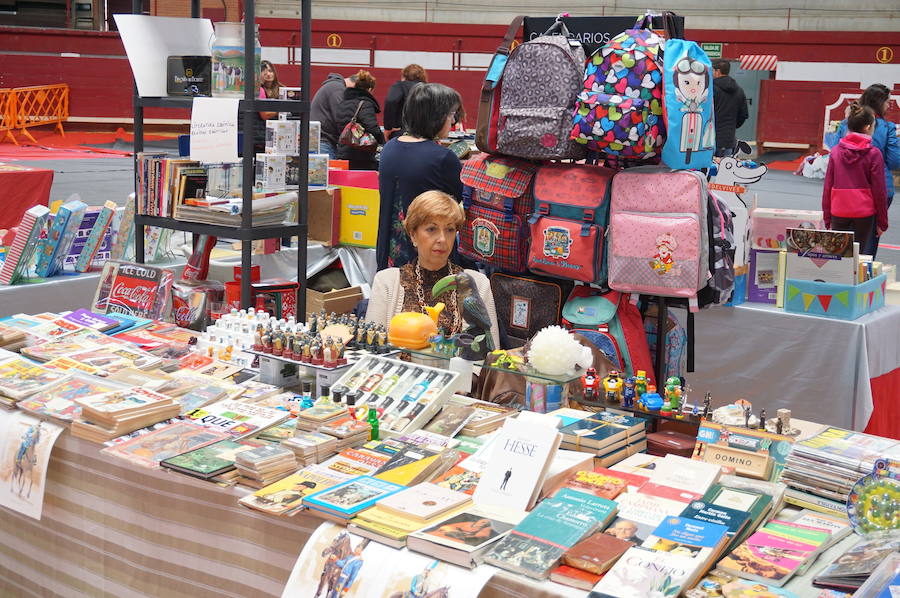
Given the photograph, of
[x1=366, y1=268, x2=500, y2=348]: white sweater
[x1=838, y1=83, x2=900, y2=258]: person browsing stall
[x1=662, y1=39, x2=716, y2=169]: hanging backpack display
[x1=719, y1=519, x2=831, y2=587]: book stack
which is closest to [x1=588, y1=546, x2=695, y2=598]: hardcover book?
[x1=719, y1=519, x2=831, y2=587]: book stack

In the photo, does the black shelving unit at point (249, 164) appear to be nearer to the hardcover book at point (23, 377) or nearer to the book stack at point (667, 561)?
the hardcover book at point (23, 377)

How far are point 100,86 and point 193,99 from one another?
48.2ft

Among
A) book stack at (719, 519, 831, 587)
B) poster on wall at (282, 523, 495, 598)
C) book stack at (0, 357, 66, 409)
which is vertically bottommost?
poster on wall at (282, 523, 495, 598)

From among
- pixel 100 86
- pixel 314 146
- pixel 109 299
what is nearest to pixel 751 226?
pixel 314 146

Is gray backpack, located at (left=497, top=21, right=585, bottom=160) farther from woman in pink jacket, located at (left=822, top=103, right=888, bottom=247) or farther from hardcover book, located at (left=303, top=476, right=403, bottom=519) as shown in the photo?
woman in pink jacket, located at (left=822, top=103, right=888, bottom=247)

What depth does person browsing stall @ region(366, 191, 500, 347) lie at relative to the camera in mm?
3352

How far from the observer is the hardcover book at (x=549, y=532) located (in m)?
1.80

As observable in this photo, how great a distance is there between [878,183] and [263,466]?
5.16 meters

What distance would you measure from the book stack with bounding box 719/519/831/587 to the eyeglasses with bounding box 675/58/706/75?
1790mm

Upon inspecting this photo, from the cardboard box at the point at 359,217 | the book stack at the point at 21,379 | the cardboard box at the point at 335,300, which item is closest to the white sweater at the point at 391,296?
the book stack at the point at 21,379

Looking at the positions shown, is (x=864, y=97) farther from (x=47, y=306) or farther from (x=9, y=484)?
(x=9, y=484)

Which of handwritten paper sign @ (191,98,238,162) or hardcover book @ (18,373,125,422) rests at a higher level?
handwritten paper sign @ (191,98,238,162)

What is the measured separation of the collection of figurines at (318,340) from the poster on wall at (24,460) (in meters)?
0.64

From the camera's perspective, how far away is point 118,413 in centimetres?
249
